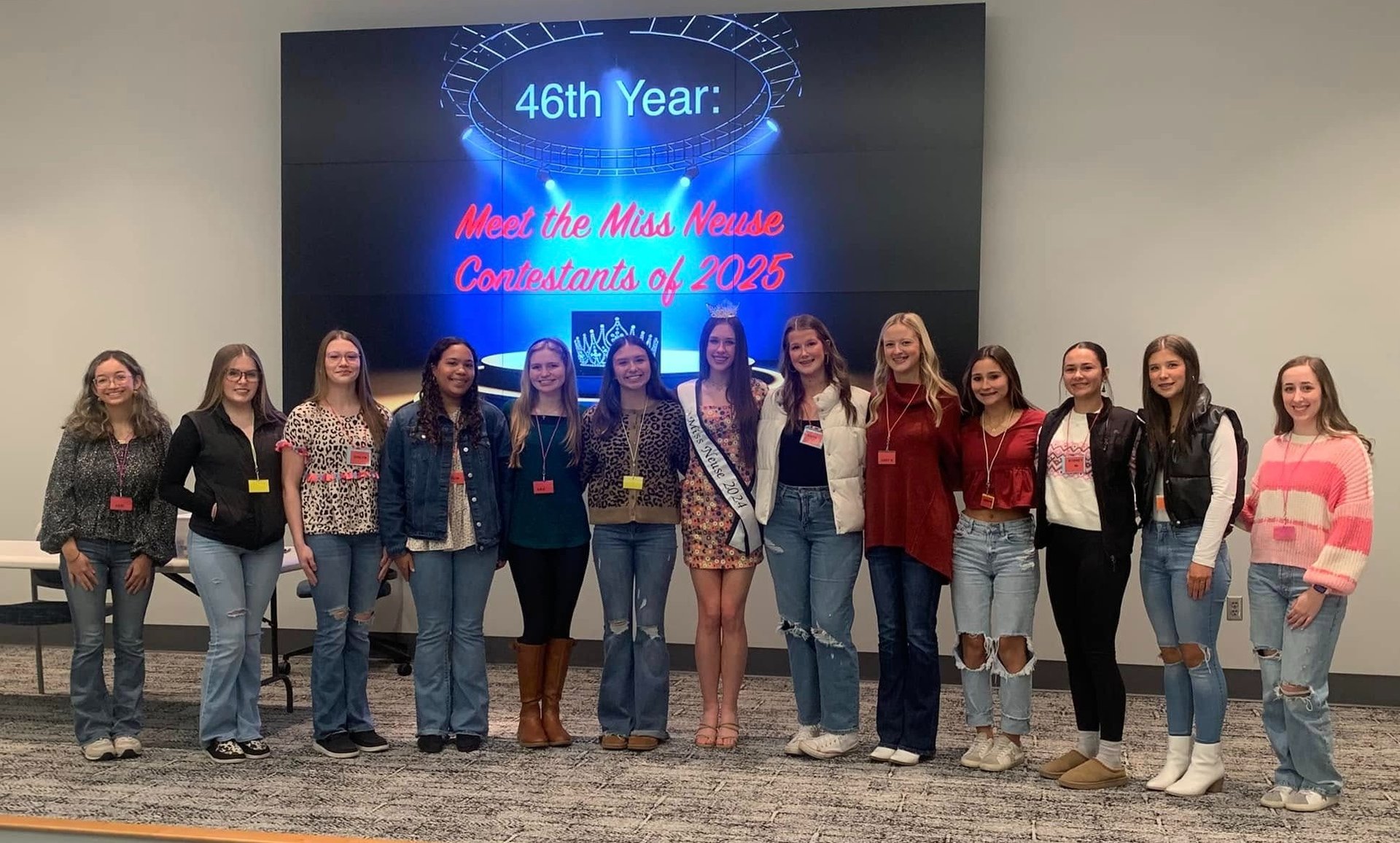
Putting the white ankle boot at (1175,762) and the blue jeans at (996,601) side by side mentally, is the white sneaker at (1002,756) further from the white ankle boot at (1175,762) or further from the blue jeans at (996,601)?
the white ankle boot at (1175,762)

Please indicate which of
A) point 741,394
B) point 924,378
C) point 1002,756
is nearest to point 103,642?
point 741,394

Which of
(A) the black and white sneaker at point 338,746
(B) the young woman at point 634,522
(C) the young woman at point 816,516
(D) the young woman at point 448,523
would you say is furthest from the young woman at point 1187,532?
(A) the black and white sneaker at point 338,746

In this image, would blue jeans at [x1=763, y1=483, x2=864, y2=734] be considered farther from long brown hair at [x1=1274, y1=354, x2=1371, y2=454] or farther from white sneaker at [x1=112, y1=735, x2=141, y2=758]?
white sneaker at [x1=112, y1=735, x2=141, y2=758]

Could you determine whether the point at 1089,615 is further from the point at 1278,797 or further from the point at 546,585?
the point at 546,585

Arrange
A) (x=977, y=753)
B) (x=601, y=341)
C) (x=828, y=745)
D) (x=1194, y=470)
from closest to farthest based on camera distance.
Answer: (x=1194, y=470)
(x=977, y=753)
(x=828, y=745)
(x=601, y=341)

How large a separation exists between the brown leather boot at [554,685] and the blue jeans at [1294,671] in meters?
2.27

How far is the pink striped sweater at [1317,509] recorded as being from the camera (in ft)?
11.3

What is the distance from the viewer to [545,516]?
4195 millimetres

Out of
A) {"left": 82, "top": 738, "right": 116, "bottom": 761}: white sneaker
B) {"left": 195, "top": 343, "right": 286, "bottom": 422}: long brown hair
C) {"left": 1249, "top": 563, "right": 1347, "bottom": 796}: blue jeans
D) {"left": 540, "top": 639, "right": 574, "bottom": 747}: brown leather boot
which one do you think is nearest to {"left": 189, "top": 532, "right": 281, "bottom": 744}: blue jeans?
{"left": 82, "top": 738, "right": 116, "bottom": 761}: white sneaker

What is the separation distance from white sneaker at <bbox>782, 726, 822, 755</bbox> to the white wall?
1.47m

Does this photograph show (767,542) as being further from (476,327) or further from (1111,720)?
(476,327)

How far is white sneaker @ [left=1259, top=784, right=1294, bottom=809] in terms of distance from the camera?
3619 mm

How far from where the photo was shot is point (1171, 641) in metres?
3.72

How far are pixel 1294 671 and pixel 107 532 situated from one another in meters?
3.85
